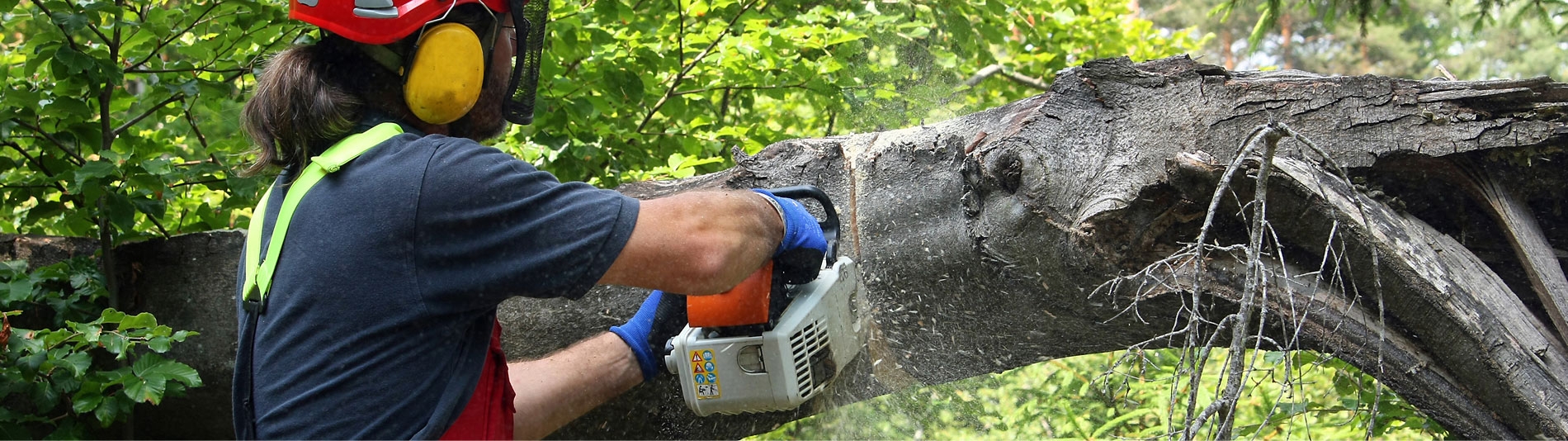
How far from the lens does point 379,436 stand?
5.27 ft

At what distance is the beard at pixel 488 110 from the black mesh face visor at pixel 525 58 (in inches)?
0.6

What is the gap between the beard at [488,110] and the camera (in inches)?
77.5

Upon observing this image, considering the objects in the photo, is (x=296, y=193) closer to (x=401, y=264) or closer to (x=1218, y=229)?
(x=401, y=264)

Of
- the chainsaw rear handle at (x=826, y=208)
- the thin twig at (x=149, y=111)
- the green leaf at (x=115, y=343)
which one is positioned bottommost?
the green leaf at (x=115, y=343)

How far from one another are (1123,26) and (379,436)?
4573mm

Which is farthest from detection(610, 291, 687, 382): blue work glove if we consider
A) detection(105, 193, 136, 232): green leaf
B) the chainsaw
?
detection(105, 193, 136, 232): green leaf

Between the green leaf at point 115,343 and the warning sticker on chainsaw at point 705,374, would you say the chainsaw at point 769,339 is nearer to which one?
the warning sticker on chainsaw at point 705,374

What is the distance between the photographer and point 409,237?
1.52 meters

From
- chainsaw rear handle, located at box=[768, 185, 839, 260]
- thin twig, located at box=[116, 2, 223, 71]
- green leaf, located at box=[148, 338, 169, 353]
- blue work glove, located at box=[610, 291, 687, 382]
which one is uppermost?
chainsaw rear handle, located at box=[768, 185, 839, 260]

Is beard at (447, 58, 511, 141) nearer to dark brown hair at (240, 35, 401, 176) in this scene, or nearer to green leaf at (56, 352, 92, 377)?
dark brown hair at (240, 35, 401, 176)

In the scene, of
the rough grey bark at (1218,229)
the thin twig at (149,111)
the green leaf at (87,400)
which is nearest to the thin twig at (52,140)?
the thin twig at (149,111)

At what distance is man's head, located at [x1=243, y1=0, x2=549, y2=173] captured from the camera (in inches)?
68.3

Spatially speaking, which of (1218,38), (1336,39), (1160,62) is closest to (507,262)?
(1160,62)

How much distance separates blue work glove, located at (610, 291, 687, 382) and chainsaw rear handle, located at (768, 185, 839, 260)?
1.13 ft
